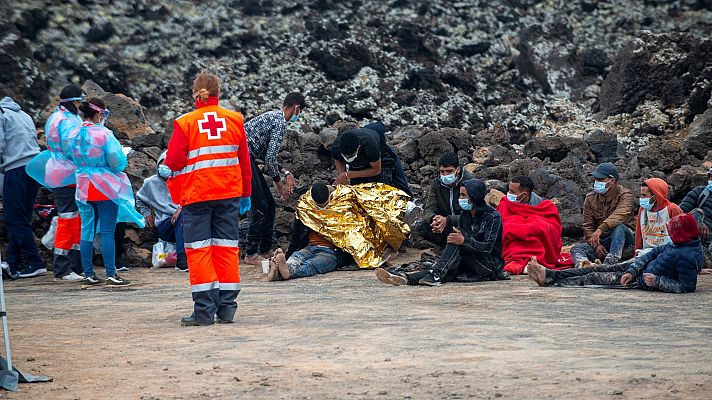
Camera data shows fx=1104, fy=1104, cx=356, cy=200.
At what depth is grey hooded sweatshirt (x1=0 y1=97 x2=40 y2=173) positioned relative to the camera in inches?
460

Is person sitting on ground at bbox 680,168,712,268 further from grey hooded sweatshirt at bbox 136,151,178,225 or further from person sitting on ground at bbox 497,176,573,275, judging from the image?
grey hooded sweatshirt at bbox 136,151,178,225

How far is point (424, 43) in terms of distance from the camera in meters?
23.7

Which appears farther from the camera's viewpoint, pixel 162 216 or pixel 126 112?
pixel 126 112

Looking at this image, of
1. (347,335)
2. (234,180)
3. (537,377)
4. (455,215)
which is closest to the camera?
(537,377)

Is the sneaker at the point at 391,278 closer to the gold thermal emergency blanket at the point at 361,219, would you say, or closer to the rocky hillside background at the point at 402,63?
the gold thermal emergency blanket at the point at 361,219

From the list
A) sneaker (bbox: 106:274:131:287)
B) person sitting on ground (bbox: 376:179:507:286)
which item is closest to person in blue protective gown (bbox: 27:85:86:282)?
sneaker (bbox: 106:274:131:287)

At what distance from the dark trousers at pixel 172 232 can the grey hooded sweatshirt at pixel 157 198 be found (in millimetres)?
72

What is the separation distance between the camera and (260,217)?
12047 millimetres

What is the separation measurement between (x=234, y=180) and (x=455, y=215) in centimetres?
332

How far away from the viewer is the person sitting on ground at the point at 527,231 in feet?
36.4

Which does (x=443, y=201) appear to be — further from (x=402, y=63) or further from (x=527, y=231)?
(x=402, y=63)

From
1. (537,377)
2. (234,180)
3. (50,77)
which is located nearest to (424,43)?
(50,77)

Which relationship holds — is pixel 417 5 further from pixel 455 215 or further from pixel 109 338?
pixel 109 338

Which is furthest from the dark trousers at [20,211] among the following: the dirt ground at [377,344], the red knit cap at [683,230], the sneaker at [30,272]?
the red knit cap at [683,230]
